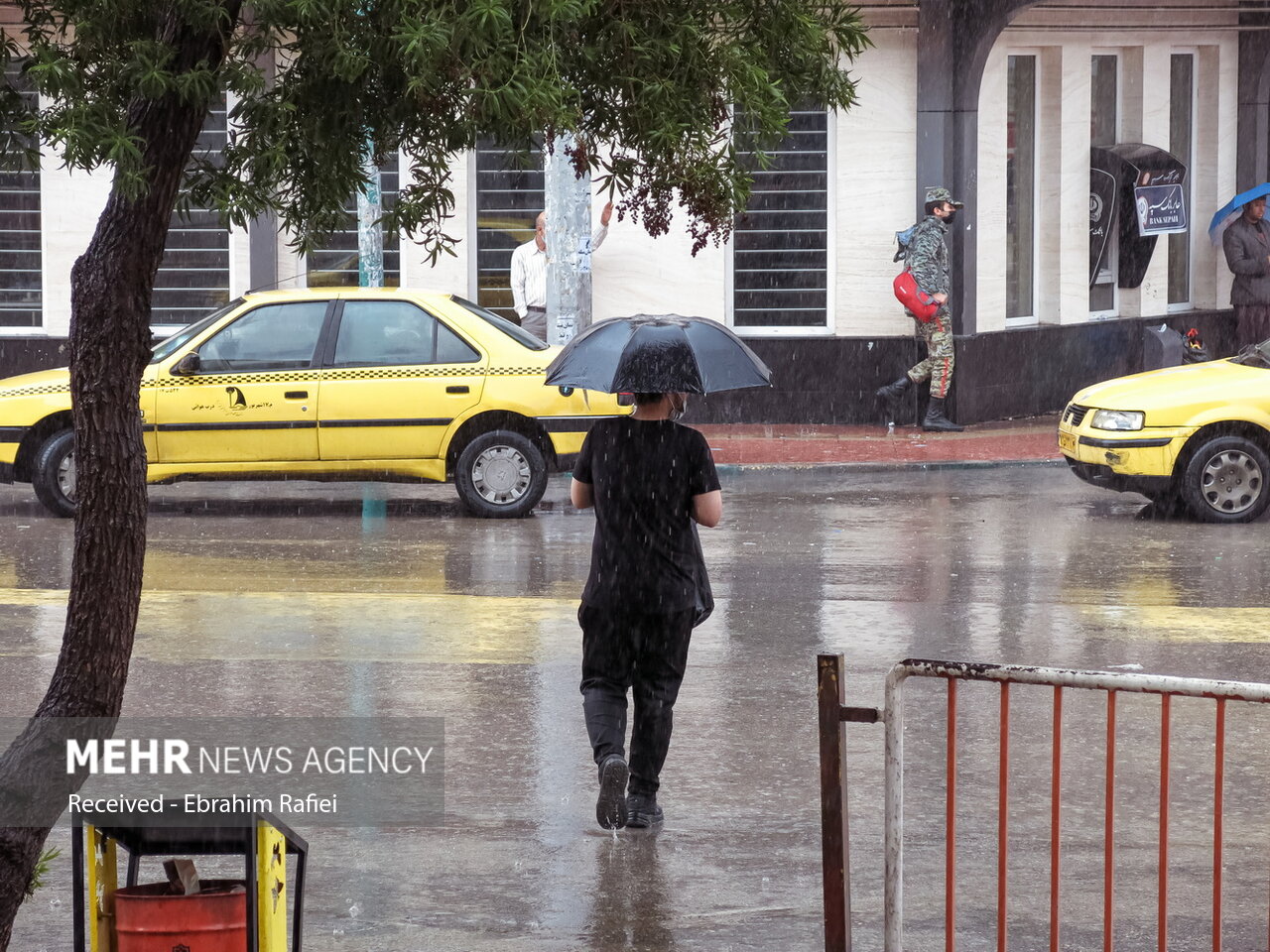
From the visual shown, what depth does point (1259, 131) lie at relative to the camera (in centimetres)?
2336

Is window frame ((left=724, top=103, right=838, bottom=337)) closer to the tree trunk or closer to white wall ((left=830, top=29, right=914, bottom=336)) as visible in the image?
white wall ((left=830, top=29, right=914, bottom=336))

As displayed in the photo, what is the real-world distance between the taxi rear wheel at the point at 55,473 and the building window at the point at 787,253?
313 inches

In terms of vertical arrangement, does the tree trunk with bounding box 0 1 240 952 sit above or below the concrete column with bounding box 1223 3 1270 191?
below

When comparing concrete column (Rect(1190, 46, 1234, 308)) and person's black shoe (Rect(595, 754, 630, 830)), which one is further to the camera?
concrete column (Rect(1190, 46, 1234, 308))

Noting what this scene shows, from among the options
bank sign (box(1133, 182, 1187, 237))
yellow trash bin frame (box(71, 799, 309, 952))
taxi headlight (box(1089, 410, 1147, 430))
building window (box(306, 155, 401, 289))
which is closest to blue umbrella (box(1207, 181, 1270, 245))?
bank sign (box(1133, 182, 1187, 237))

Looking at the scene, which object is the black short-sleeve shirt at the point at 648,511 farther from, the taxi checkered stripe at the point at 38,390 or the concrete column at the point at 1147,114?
the concrete column at the point at 1147,114

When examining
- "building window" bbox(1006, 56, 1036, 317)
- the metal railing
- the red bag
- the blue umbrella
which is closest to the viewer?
the metal railing

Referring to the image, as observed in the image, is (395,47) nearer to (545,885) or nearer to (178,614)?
(545,885)

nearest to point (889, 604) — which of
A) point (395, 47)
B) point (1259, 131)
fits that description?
point (395, 47)

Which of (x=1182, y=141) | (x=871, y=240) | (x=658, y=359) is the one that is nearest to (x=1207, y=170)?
(x=1182, y=141)

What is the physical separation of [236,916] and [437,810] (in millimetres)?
2762

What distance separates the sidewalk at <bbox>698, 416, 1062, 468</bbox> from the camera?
54.4 feet

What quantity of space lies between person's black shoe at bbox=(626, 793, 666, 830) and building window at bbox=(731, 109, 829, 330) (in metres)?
13.2

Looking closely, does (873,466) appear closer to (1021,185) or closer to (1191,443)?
(1191,443)
